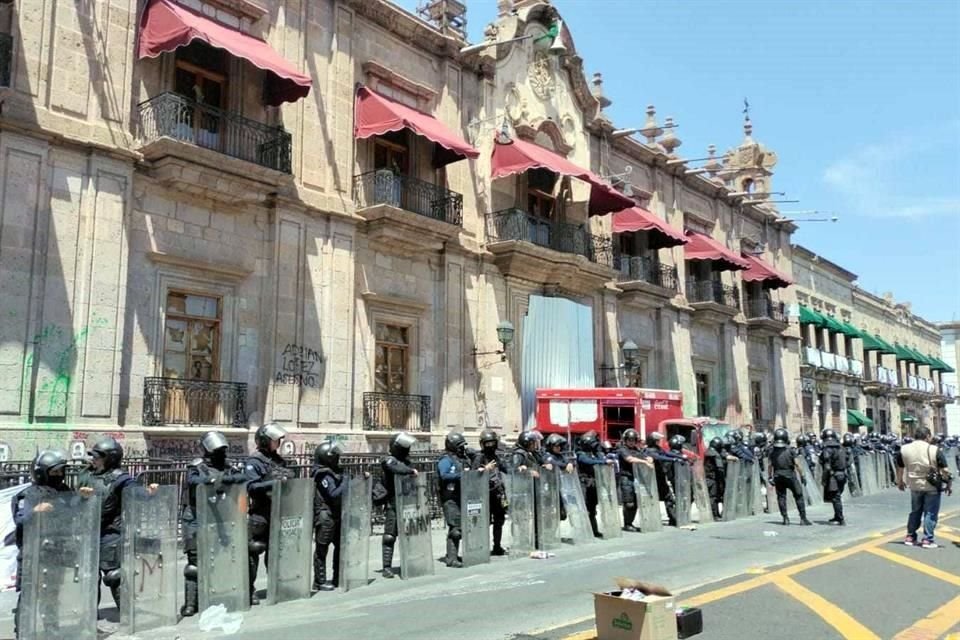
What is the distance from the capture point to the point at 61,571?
6684mm

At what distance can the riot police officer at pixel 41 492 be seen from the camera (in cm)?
666

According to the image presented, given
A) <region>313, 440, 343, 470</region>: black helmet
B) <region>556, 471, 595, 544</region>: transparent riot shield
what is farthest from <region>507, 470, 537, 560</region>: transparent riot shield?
<region>313, 440, 343, 470</region>: black helmet

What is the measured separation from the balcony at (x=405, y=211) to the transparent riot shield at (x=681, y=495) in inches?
295

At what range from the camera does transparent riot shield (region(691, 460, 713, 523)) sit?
1551 cm

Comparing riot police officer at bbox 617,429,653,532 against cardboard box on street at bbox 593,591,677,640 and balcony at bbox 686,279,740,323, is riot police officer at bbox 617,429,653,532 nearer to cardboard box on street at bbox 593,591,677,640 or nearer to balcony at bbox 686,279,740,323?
cardboard box on street at bbox 593,591,677,640

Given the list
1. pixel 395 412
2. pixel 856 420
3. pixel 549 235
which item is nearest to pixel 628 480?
pixel 395 412

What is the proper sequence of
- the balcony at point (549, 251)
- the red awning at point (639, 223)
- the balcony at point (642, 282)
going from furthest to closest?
the balcony at point (642, 282)
the red awning at point (639, 223)
the balcony at point (549, 251)

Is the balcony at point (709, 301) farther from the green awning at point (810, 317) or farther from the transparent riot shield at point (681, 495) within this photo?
the transparent riot shield at point (681, 495)

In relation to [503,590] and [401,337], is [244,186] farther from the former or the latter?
[503,590]

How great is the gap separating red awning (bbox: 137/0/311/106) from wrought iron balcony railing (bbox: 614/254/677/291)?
42.4 feet

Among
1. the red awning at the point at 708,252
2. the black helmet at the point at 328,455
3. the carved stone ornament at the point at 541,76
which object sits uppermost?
the carved stone ornament at the point at 541,76

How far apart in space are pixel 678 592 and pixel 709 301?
22.0m

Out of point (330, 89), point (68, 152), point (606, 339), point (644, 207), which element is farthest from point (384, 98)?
point (644, 207)

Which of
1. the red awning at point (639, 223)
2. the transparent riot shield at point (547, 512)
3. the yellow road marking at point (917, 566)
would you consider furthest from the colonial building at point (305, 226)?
the yellow road marking at point (917, 566)
